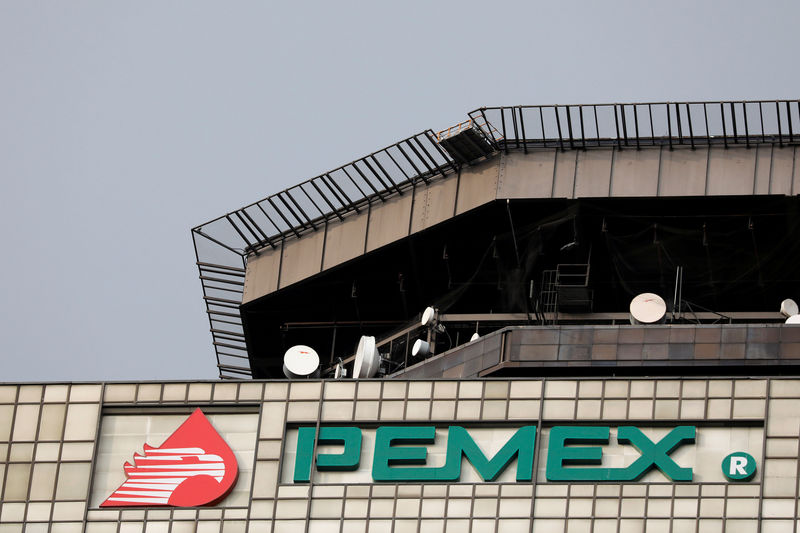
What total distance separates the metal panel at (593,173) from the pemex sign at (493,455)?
559 inches

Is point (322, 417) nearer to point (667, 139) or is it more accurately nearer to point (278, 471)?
point (278, 471)

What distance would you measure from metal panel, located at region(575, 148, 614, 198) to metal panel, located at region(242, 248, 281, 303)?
1618 centimetres

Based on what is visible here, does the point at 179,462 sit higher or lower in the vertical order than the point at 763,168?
lower

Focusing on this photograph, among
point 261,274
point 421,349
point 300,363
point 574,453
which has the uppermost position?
point 261,274

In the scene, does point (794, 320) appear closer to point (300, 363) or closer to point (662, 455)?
point (662, 455)

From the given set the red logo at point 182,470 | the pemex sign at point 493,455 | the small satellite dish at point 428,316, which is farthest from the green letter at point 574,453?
the small satellite dish at point 428,316

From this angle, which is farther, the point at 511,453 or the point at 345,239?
the point at 345,239

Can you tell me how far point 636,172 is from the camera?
9200 centimetres

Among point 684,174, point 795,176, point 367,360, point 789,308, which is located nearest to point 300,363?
point 367,360

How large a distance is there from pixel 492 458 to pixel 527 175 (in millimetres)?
16015

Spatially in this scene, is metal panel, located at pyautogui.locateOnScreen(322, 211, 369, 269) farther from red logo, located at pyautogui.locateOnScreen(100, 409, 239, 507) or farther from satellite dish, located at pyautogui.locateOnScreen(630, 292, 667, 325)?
red logo, located at pyautogui.locateOnScreen(100, 409, 239, 507)

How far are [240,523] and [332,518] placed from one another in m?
3.74

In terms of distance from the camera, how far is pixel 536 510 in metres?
80.5

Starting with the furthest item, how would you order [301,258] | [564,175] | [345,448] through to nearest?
[301,258] → [564,175] → [345,448]
